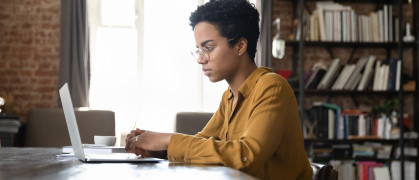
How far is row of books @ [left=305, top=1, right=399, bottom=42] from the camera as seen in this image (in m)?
4.95

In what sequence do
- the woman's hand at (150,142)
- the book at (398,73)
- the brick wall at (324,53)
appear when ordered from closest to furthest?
the woman's hand at (150,142)
the book at (398,73)
the brick wall at (324,53)

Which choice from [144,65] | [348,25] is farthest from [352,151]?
[144,65]

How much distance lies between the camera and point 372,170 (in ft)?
16.1

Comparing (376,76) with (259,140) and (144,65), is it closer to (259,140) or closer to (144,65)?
(144,65)

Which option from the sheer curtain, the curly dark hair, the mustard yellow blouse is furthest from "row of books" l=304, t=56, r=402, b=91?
the mustard yellow blouse

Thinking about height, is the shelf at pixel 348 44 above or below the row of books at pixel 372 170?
above

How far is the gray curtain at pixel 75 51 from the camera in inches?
181

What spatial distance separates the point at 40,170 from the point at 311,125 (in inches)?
161

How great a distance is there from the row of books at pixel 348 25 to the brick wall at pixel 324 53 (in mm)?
236

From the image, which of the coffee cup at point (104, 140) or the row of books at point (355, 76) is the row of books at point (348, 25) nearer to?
the row of books at point (355, 76)

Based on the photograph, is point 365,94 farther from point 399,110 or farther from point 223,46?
point 223,46

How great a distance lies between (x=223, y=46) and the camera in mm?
1765

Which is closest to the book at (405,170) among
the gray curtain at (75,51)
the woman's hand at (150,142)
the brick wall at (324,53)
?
the brick wall at (324,53)

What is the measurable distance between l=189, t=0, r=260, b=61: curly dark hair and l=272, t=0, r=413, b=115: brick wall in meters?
3.34
